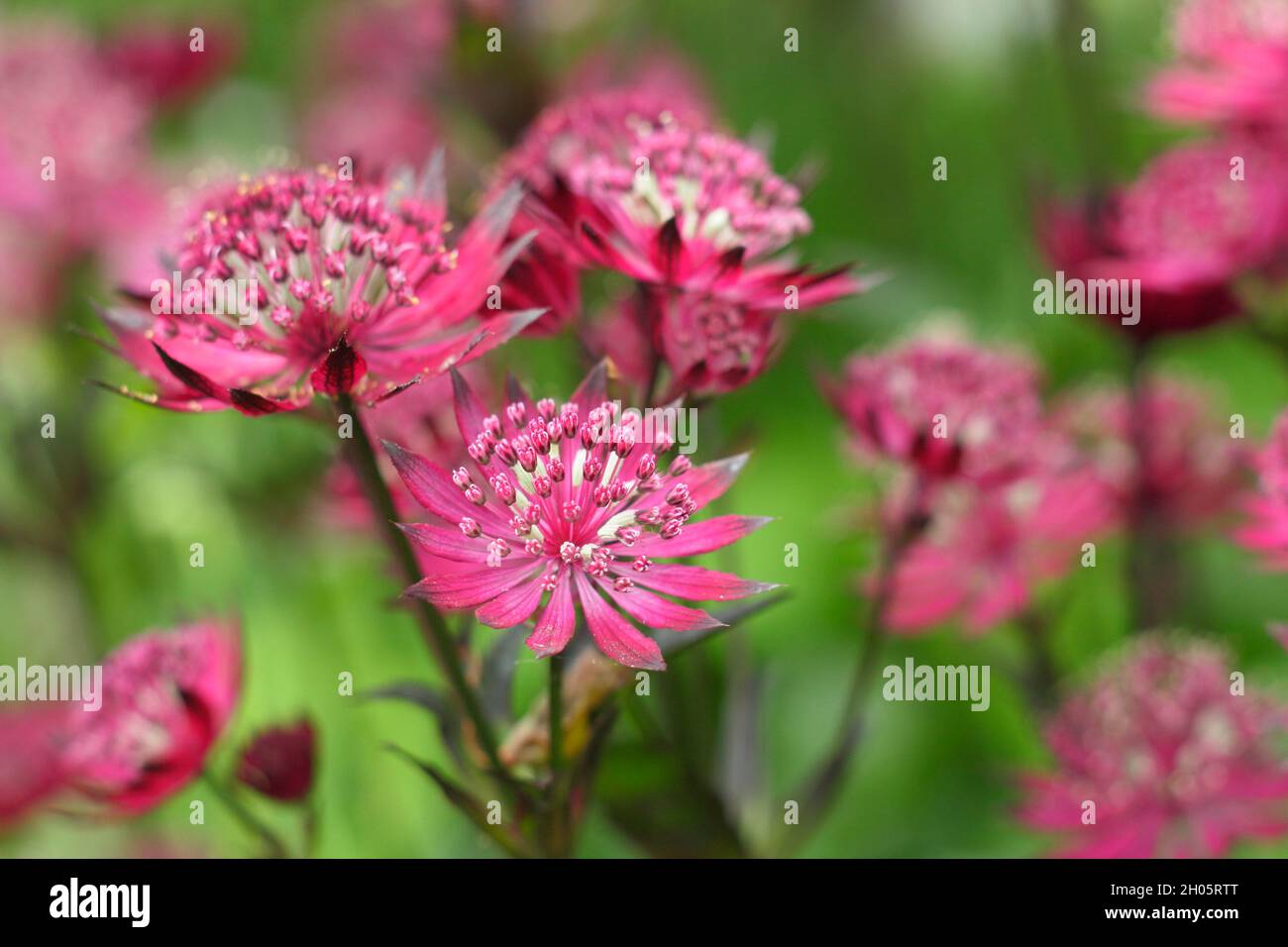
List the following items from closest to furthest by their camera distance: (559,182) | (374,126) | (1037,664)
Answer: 1. (559,182)
2. (1037,664)
3. (374,126)

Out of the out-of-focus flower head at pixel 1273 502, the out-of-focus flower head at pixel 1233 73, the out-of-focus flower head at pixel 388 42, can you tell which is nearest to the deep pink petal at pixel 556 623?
the out-of-focus flower head at pixel 1273 502

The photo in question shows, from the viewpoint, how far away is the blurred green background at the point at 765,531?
1.40 m

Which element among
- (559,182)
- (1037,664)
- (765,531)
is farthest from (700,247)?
(765,531)

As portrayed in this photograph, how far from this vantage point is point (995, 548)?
1.20 m

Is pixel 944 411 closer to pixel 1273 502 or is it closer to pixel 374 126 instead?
pixel 1273 502

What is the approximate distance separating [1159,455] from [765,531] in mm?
741

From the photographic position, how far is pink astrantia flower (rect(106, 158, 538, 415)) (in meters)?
0.75

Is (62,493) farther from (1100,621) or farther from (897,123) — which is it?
(897,123)

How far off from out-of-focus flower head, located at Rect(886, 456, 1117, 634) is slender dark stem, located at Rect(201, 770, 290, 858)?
22.3 inches

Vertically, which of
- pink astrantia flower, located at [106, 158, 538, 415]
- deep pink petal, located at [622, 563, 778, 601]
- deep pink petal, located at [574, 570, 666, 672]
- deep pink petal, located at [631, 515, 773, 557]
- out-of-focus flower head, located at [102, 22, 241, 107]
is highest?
out-of-focus flower head, located at [102, 22, 241, 107]

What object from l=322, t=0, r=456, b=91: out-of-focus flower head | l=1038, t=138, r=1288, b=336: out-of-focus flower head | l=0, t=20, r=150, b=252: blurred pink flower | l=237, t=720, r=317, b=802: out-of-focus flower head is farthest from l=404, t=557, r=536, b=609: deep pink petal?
l=0, t=20, r=150, b=252: blurred pink flower

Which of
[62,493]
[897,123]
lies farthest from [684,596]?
[897,123]

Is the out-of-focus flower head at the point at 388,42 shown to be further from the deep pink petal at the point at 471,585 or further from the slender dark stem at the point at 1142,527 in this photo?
the deep pink petal at the point at 471,585

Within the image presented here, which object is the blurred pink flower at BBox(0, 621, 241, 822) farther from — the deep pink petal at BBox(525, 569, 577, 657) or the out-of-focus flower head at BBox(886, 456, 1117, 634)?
the out-of-focus flower head at BBox(886, 456, 1117, 634)
